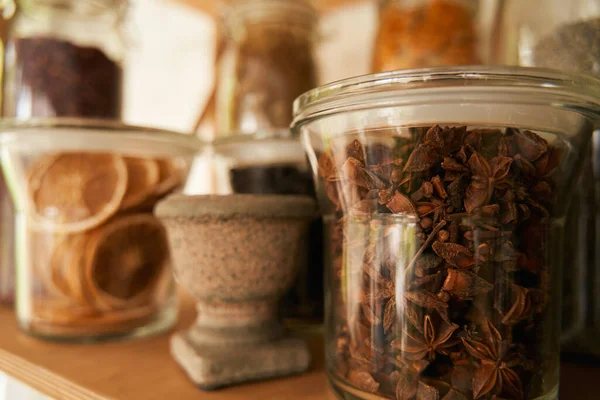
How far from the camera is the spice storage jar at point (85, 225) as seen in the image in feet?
1.90

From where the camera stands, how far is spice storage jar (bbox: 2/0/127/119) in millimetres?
695

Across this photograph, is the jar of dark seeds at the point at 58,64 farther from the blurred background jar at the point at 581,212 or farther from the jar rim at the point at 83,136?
the blurred background jar at the point at 581,212

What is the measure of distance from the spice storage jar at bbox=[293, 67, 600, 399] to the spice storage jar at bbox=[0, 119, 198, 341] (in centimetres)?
34

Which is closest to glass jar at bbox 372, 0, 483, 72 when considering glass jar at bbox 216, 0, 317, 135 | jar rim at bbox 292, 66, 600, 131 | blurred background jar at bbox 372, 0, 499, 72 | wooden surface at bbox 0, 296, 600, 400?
blurred background jar at bbox 372, 0, 499, 72

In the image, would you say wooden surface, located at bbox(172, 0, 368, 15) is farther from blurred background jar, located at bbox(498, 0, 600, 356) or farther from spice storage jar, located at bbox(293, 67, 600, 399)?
spice storage jar, located at bbox(293, 67, 600, 399)

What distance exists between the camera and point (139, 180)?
0.62 meters

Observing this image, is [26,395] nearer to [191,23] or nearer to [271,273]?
[271,273]

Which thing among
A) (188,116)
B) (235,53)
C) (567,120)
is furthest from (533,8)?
(188,116)

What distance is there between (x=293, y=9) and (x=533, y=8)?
0.33 metres

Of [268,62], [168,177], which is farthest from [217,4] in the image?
[168,177]

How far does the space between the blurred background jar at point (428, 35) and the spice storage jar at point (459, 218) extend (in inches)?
9.5

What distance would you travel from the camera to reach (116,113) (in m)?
0.77

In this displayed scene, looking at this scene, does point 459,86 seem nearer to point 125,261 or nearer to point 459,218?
point 459,218

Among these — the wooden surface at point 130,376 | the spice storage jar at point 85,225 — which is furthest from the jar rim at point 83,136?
the wooden surface at point 130,376
